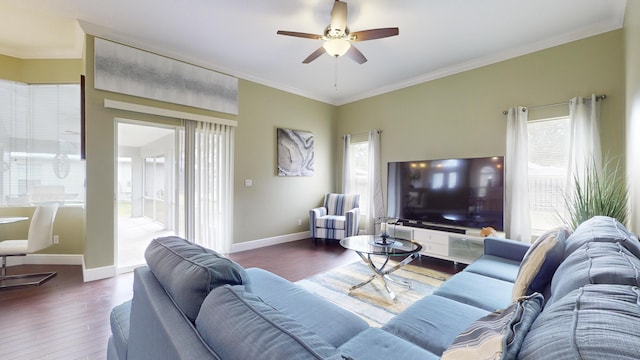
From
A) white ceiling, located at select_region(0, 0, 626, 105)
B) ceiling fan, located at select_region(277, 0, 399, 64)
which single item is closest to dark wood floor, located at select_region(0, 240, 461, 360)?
ceiling fan, located at select_region(277, 0, 399, 64)

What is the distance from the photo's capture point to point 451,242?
365 centimetres

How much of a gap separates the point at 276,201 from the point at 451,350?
14.3ft

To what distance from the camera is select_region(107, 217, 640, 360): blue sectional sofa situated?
0.58m

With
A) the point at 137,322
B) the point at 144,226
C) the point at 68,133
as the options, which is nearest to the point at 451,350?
the point at 137,322

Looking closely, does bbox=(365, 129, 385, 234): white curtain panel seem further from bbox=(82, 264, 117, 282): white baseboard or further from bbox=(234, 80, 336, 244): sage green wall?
Answer: bbox=(82, 264, 117, 282): white baseboard

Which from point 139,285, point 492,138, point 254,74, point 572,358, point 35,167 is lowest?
point 139,285

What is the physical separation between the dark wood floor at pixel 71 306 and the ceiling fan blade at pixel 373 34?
2812mm

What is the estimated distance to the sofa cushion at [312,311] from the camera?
1.33 metres

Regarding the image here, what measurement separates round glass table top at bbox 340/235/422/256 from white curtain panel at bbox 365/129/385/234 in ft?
6.39

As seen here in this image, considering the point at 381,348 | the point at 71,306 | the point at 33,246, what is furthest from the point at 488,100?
the point at 33,246

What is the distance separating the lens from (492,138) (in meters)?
3.75

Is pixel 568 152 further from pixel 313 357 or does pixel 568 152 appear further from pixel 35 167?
pixel 35 167

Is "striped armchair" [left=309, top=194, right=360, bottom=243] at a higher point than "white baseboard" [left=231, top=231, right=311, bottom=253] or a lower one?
higher

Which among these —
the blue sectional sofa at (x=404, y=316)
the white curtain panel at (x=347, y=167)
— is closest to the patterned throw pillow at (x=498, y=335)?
the blue sectional sofa at (x=404, y=316)
